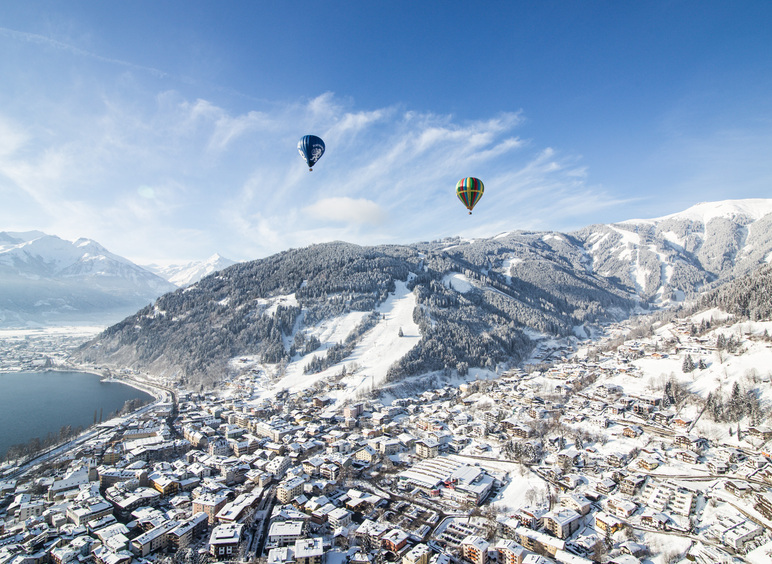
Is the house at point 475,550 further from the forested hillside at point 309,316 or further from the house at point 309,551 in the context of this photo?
the forested hillside at point 309,316

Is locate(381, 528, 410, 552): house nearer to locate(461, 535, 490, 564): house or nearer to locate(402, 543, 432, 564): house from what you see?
locate(402, 543, 432, 564): house

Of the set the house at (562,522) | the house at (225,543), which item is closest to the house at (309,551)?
the house at (225,543)

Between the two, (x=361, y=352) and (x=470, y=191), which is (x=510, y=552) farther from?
(x=361, y=352)

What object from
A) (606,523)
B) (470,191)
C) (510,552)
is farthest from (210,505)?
(470,191)

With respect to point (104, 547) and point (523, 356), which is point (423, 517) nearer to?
point (104, 547)

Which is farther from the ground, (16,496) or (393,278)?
(393,278)

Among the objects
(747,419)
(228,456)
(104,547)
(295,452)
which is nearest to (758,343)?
(747,419)

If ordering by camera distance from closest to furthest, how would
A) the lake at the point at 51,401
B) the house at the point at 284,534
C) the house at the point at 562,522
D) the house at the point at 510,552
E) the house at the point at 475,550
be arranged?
the house at the point at 510,552 → the house at the point at 475,550 → the house at the point at 284,534 → the house at the point at 562,522 → the lake at the point at 51,401
